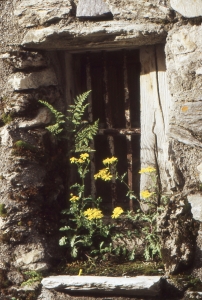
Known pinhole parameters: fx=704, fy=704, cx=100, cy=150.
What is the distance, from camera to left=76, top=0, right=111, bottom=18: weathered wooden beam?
4.46 metres

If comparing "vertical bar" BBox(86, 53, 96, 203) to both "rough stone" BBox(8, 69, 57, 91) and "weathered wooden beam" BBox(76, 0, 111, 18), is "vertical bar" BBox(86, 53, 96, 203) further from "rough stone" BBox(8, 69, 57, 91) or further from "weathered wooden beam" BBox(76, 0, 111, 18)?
"weathered wooden beam" BBox(76, 0, 111, 18)

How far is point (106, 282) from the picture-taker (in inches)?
165

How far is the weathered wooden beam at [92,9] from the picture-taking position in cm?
446

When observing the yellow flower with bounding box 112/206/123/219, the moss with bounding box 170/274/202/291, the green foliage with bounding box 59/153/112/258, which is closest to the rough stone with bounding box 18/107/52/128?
the green foliage with bounding box 59/153/112/258

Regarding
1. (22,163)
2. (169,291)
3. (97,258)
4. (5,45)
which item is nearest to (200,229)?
(169,291)

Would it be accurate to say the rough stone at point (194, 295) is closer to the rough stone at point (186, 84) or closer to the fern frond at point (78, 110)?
the rough stone at point (186, 84)

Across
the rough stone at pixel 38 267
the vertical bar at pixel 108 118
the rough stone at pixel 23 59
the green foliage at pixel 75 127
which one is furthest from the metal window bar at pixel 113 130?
the rough stone at pixel 38 267

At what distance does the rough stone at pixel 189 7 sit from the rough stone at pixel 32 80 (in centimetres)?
96

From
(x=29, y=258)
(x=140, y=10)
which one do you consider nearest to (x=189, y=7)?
(x=140, y=10)

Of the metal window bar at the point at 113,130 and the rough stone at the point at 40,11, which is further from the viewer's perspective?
the metal window bar at the point at 113,130

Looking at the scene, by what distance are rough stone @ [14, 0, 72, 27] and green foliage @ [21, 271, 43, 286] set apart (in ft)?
5.26

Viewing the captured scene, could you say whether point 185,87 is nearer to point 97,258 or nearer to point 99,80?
point 99,80

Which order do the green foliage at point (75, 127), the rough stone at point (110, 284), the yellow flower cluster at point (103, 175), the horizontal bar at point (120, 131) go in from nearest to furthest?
the rough stone at point (110, 284) → the yellow flower cluster at point (103, 175) → the green foliage at point (75, 127) → the horizontal bar at point (120, 131)

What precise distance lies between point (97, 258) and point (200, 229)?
0.73 meters
